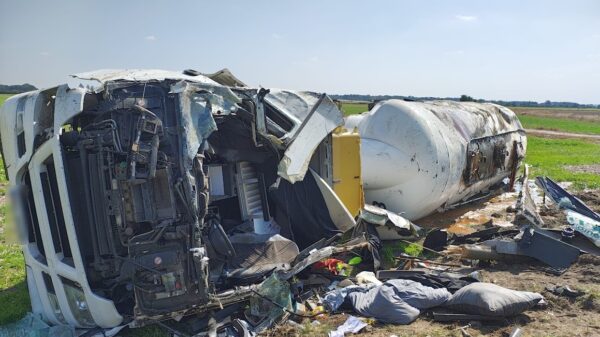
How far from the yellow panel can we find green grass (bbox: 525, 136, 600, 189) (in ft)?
27.5

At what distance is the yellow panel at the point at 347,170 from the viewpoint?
6652 millimetres

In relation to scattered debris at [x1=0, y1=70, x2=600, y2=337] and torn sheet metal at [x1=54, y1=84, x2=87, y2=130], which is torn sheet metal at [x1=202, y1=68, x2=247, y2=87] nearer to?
scattered debris at [x1=0, y1=70, x2=600, y2=337]

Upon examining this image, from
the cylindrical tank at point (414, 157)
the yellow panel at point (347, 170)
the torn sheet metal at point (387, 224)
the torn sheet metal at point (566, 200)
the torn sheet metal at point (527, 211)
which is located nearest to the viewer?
the yellow panel at point (347, 170)

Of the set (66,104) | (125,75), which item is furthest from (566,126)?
(66,104)

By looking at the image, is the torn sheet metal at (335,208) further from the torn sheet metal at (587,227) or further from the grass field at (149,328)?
the torn sheet metal at (587,227)

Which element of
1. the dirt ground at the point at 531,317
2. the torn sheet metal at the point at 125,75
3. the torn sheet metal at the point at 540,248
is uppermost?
the torn sheet metal at the point at 125,75

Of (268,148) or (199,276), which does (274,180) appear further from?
(199,276)

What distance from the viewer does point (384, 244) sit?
24.7 ft

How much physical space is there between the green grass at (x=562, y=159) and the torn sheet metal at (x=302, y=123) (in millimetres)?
9474

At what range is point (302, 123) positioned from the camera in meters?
5.68

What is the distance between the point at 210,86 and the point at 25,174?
1.97 metres

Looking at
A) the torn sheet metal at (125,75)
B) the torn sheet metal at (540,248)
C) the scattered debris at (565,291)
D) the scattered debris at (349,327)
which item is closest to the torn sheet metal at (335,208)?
the scattered debris at (349,327)

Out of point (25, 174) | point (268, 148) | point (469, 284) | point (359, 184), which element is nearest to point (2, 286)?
point (25, 174)

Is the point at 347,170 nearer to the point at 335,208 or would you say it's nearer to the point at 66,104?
the point at 335,208
